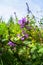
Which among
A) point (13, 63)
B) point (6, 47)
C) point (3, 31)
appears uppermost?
point (3, 31)

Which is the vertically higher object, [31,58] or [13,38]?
[13,38]

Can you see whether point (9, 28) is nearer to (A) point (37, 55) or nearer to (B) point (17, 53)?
(B) point (17, 53)

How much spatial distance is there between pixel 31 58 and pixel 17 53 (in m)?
0.19

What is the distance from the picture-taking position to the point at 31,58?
2.43 meters

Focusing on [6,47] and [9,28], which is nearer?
[6,47]

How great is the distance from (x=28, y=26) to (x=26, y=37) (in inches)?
5.6

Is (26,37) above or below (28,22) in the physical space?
below

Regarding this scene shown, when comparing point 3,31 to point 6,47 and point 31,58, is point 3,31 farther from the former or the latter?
A: point 31,58

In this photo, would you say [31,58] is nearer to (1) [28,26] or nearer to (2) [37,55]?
(2) [37,55]

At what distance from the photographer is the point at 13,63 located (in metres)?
2.48

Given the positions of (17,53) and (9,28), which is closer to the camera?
(17,53)

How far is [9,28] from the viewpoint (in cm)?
270

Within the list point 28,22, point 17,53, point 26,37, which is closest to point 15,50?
point 17,53

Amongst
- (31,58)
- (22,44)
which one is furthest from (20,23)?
(31,58)
